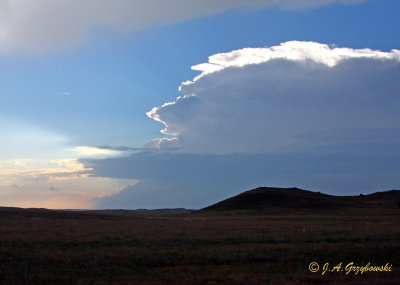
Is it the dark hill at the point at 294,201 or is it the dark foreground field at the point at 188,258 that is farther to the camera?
the dark hill at the point at 294,201

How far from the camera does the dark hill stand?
100 metres

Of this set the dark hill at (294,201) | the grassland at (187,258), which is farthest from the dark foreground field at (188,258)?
the dark hill at (294,201)

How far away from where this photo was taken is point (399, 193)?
413ft

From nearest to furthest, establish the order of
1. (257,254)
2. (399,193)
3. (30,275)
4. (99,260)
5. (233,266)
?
(30,275) → (233,266) → (99,260) → (257,254) → (399,193)

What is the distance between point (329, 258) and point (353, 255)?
5.44ft

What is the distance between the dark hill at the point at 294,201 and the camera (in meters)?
100

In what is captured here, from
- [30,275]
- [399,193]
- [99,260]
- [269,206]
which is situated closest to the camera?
[30,275]

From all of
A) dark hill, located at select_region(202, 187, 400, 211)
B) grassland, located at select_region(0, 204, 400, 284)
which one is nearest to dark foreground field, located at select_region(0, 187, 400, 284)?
grassland, located at select_region(0, 204, 400, 284)

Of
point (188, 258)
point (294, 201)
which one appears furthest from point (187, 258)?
point (294, 201)

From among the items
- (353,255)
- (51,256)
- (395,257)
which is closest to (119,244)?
(51,256)

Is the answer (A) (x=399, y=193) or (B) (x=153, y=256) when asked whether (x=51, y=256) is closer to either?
(B) (x=153, y=256)

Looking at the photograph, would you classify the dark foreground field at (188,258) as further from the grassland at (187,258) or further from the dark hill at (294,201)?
the dark hill at (294,201)

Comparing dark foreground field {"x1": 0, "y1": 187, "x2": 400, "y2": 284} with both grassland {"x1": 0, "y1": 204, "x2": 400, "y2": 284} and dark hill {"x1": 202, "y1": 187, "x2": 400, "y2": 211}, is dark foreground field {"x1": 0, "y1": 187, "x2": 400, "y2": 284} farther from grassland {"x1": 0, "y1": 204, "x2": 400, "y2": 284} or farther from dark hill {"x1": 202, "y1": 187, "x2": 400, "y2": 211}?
dark hill {"x1": 202, "y1": 187, "x2": 400, "y2": 211}

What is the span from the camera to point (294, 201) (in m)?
107
